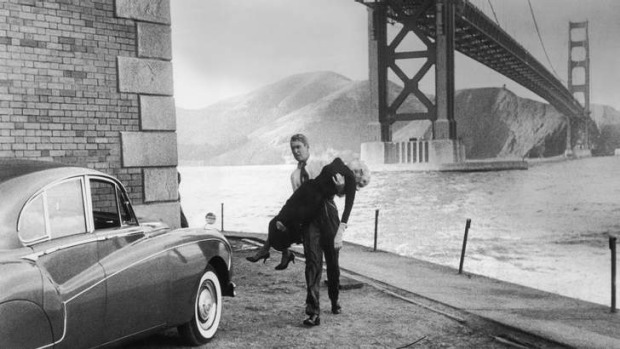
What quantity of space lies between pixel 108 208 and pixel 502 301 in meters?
4.42

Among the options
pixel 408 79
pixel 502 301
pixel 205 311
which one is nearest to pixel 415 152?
pixel 408 79

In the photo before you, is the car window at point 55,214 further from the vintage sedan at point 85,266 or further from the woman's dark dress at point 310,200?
the woman's dark dress at point 310,200

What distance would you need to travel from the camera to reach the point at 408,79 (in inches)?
1810

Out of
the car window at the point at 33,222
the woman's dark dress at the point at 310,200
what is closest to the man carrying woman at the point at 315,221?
the woman's dark dress at the point at 310,200

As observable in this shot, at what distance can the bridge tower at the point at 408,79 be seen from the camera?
147ft

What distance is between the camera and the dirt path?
4836mm

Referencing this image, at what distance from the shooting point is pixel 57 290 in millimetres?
3133

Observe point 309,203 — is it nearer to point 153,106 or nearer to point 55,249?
point 55,249

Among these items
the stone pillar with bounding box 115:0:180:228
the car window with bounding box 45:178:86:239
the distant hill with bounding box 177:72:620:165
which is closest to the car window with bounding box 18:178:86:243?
the car window with bounding box 45:178:86:239

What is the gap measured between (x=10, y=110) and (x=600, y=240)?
34.5 m

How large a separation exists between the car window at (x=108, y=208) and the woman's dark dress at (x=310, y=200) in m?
1.41

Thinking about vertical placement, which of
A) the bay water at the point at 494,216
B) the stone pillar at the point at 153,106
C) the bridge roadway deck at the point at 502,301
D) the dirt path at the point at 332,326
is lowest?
the bay water at the point at 494,216

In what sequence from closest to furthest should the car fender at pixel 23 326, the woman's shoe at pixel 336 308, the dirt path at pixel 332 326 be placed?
the car fender at pixel 23 326, the dirt path at pixel 332 326, the woman's shoe at pixel 336 308

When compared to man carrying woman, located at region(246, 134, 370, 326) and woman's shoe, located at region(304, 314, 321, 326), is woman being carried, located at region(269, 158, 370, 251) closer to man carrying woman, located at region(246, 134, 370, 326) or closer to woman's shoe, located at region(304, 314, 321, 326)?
man carrying woman, located at region(246, 134, 370, 326)
